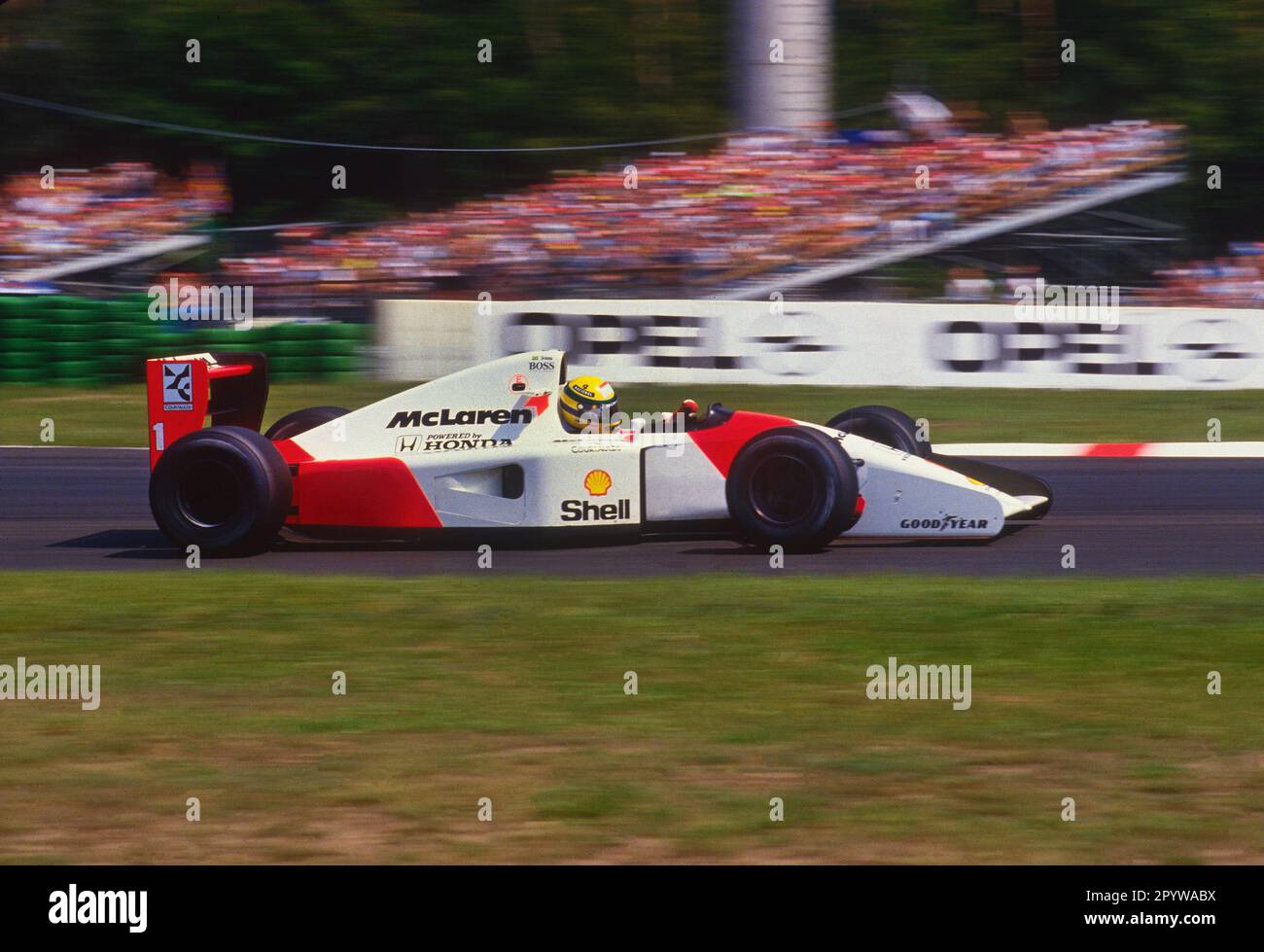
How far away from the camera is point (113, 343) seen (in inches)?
704

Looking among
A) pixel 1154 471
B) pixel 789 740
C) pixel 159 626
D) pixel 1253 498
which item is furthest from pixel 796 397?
pixel 789 740

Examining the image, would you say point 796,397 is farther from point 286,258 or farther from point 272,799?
point 272,799

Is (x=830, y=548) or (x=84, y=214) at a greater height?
(x=84, y=214)

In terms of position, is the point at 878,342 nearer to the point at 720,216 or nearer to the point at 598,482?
the point at 720,216

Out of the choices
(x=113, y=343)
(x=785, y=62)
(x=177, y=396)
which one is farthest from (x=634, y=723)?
(x=785, y=62)

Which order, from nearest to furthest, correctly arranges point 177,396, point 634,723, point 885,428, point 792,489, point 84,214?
point 634,723 → point 792,489 → point 177,396 → point 885,428 → point 84,214

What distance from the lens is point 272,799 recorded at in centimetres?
520

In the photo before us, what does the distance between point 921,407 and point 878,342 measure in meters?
1.07

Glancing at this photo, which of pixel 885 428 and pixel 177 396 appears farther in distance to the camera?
pixel 885 428

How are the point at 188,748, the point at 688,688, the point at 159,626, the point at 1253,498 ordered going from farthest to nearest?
the point at 1253,498 < the point at 159,626 < the point at 688,688 < the point at 188,748

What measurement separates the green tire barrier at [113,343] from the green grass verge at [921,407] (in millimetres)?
291

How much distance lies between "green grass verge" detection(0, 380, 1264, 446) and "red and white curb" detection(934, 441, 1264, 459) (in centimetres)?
30

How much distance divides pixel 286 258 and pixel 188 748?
14.8 metres

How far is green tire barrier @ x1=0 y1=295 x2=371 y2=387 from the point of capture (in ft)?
58.0
